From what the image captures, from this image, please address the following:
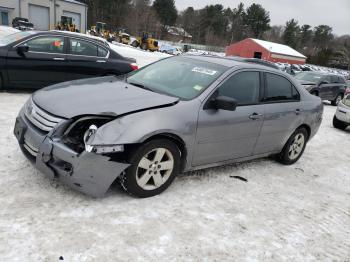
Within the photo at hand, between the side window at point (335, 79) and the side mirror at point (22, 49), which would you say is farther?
the side window at point (335, 79)

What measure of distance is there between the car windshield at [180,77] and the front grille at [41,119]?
1.29 meters

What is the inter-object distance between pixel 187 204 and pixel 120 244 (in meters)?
1.08

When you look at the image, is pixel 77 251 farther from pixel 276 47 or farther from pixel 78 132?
pixel 276 47

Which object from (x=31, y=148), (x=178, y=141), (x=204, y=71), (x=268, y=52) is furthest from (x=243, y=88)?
(x=268, y=52)

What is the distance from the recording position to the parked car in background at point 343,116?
9560mm

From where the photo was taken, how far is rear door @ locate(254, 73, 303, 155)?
4.92 m

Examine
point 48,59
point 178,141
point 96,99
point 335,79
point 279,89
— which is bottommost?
point 335,79

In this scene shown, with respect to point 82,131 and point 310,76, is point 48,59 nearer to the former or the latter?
point 82,131

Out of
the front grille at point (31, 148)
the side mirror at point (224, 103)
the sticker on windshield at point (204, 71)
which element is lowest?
the front grille at point (31, 148)

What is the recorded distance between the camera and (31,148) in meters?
3.53

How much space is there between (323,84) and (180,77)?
40.8 feet

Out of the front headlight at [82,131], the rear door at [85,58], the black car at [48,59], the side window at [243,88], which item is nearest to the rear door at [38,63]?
the black car at [48,59]

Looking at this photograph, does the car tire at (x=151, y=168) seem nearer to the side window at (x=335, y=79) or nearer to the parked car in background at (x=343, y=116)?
the parked car in background at (x=343, y=116)

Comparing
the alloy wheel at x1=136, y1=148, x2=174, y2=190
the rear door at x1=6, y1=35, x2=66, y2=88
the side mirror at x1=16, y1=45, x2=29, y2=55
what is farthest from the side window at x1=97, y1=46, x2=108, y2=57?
the alloy wheel at x1=136, y1=148, x2=174, y2=190
